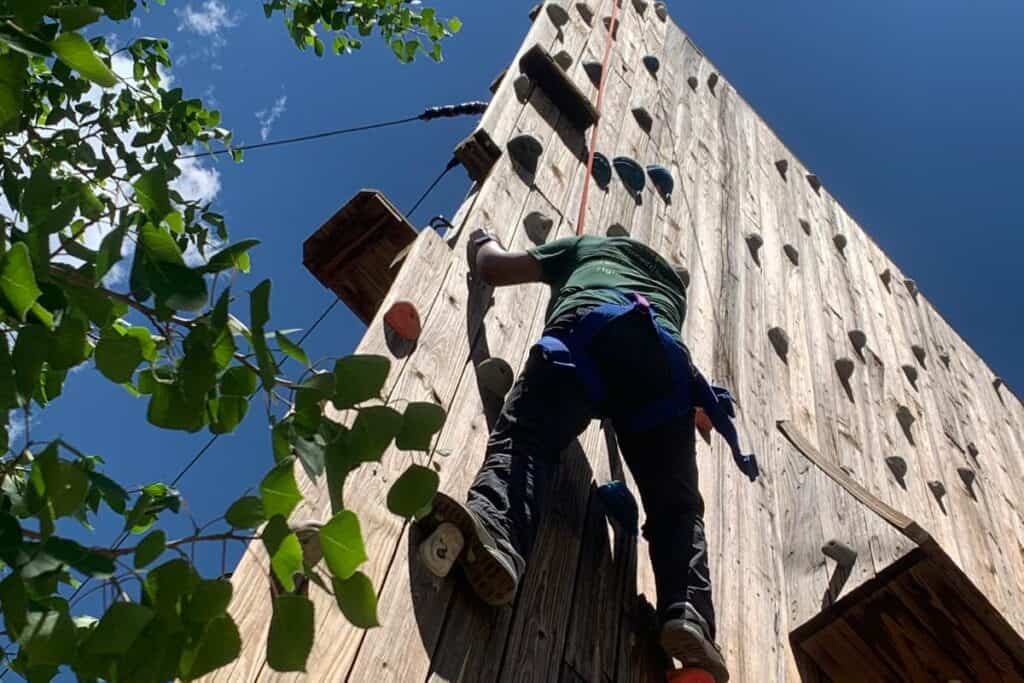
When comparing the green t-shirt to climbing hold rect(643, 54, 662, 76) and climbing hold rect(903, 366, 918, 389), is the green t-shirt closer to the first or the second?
climbing hold rect(643, 54, 662, 76)

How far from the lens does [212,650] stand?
2.56 feet

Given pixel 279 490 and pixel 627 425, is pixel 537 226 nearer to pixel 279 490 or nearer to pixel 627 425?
pixel 627 425

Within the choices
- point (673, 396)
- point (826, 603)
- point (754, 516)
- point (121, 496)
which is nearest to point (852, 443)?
point (754, 516)

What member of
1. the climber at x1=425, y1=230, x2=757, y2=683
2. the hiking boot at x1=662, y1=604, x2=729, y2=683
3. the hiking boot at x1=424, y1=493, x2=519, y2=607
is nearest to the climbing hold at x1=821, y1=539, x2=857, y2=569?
the climber at x1=425, y1=230, x2=757, y2=683

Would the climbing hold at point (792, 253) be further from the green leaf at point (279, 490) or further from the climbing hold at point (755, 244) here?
the green leaf at point (279, 490)

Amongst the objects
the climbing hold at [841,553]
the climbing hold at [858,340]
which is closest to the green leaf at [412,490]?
the climbing hold at [841,553]

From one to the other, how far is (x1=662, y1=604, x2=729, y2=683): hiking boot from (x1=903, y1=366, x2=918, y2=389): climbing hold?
12.0 ft

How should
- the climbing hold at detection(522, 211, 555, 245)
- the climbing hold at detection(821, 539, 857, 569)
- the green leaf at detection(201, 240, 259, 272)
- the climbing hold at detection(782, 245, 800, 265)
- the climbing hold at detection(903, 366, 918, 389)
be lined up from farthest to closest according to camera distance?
the climbing hold at detection(903, 366, 918, 389) < the climbing hold at detection(782, 245, 800, 265) < the climbing hold at detection(522, 211, 555, 245) < the climbing hold at detection(821, 539, 857, 569) < the green leaf at detection(201, 240, 259, 272)

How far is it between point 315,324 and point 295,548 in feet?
6.27

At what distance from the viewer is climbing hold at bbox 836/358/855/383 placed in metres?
4.39

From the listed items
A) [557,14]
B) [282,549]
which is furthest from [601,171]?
[282,549]

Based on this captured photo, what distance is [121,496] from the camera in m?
1.21

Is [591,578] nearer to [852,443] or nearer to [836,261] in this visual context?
[852,443]

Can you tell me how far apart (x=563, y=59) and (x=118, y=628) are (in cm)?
373
